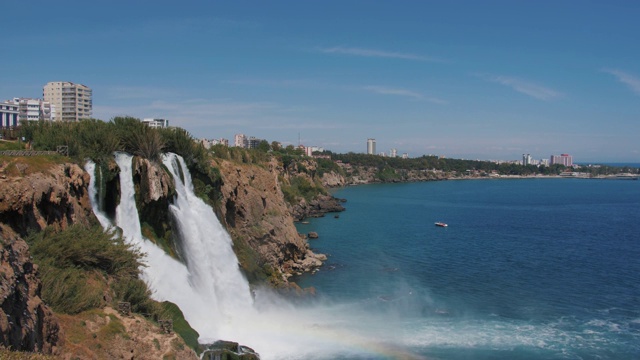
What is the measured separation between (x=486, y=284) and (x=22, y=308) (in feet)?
105

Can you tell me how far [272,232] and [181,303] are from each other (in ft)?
56.1

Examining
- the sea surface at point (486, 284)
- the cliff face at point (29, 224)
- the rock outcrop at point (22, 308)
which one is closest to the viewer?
the rock outcrop at point (22, 308)

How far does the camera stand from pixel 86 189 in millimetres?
23641

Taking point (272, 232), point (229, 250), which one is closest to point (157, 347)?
point (229, 250)

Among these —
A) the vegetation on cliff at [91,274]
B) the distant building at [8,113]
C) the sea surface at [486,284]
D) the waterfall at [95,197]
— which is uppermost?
the distant building at [8,113]

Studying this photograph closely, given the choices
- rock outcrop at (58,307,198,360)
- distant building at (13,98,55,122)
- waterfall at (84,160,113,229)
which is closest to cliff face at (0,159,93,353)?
waterfall at (84,160,113,229)

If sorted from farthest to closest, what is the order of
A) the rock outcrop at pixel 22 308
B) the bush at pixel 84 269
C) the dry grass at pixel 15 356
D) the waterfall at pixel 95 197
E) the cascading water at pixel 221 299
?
the cascading water at pixel 221 299
the waterfall at pixel 95 197
the bush at pixel 84 269
the rock outcrop at pixel 22 308
the dry grass at pixel 15 356

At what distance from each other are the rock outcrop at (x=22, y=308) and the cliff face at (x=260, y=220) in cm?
2129

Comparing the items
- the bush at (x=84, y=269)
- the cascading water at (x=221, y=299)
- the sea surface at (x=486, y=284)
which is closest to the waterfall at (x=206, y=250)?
Result: the cascading water at (x=221, y=299)

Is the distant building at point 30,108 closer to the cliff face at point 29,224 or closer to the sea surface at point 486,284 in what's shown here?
the sea surface at point 486,284

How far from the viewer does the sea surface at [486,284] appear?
26.7 meters

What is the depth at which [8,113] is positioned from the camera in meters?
92.8

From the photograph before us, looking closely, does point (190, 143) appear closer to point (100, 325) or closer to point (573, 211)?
point (100, 325)

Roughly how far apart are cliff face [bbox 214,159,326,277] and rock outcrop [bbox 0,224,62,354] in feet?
69.9
